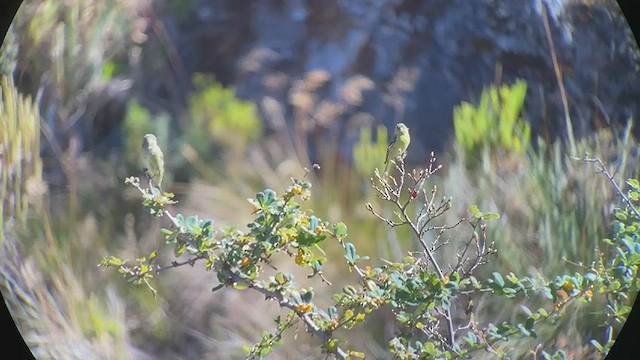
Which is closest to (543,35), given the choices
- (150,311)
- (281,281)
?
(281,281)

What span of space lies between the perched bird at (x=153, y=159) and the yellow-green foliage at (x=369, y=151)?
0.54m

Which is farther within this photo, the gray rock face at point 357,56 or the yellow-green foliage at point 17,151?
the yellow-green foliage at point 17,151

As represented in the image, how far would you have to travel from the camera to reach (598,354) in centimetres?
348

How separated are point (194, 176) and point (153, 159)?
0.13 meters

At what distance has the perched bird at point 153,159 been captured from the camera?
122 inches

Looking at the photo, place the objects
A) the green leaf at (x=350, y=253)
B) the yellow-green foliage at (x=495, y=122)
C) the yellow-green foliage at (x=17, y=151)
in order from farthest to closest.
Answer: the yellow-green foliage at (x=17, y=151), the yellow-green foliage at (x=495, y=122), the green leaf at (x=350, y=253)

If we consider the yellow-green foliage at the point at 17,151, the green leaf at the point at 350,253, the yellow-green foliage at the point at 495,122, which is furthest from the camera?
the yellow-green foliage at the point at 17,151

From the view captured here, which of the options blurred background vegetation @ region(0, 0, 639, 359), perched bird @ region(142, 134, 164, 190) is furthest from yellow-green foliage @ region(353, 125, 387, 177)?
perched bird @ region(142, 134, 164, 190)

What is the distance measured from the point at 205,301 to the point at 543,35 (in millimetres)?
1256

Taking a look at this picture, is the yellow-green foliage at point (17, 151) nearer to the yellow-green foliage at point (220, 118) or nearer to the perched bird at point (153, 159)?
the perched bird at point (153, 159)

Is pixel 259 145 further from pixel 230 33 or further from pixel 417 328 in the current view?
pixel 417 328

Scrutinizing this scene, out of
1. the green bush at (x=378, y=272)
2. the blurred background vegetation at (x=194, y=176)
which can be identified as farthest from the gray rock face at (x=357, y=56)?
the green bush at (x=378, y=272)

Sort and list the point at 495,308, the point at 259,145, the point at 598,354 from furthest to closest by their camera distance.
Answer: the point at 598,354
the point at 495,308
the point at 259,145

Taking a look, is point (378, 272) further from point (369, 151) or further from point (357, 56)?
point (357, 56)
